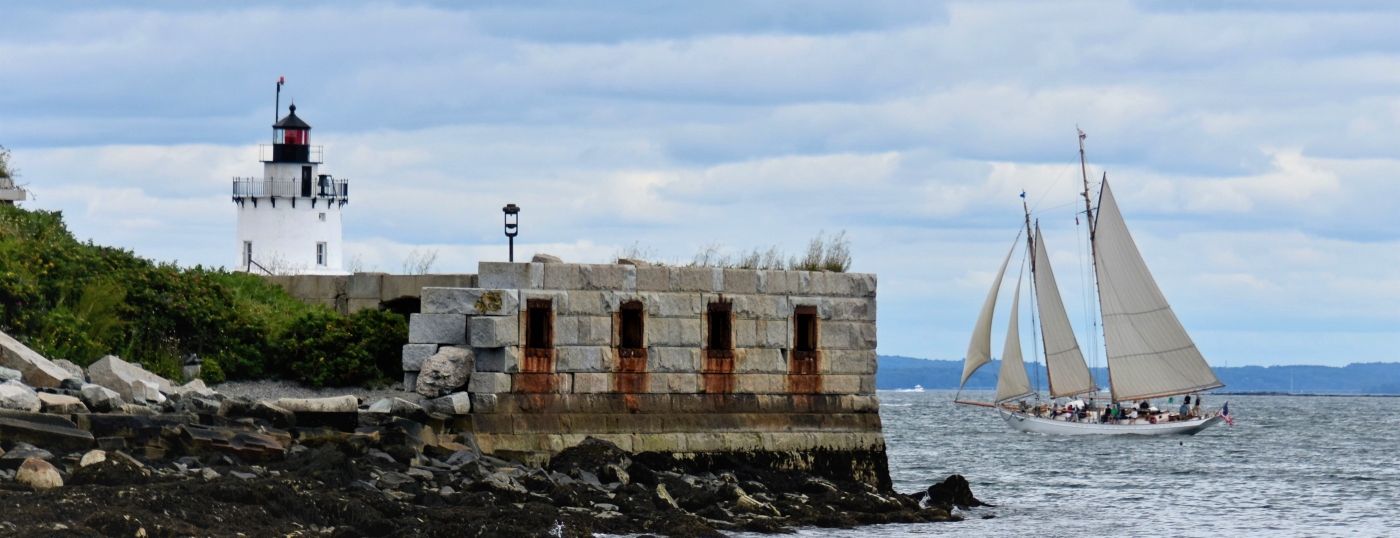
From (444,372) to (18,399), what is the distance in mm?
4317

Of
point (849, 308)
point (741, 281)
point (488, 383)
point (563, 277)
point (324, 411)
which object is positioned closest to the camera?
point (324, 411)

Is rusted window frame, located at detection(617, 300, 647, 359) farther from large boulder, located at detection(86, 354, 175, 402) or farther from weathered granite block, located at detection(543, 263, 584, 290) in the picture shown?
large boulder, located at detection(86, 354, 175, 402)

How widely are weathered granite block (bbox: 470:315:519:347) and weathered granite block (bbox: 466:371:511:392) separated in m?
0.33

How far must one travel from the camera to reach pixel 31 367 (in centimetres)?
1741

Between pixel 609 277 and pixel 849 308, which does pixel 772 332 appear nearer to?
pixel 849 308

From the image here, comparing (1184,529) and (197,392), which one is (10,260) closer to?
(197,392)

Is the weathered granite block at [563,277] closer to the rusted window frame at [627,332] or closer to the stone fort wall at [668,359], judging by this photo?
the stone fort wall at [668,359]

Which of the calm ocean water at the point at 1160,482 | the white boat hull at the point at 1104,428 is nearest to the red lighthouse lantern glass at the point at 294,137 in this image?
the calm ocean water at the point at 1160,482

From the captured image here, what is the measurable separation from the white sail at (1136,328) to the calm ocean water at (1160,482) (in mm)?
2133

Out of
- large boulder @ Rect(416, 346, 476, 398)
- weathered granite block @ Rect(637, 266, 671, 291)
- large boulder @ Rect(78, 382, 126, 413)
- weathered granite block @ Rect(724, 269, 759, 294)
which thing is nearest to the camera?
large boulder @ Rect(78, 382, 126, 413)

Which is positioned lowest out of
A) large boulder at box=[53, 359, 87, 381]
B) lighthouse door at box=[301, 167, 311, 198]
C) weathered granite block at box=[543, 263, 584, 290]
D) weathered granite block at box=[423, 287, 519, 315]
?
large boulder at box=[53, 359, 87, 381]

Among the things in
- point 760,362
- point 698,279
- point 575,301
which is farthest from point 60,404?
point 760,362

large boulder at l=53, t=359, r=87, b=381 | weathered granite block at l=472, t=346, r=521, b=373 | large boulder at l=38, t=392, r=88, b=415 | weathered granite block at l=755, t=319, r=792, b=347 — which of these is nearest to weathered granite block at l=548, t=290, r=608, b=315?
weathered granite block at l=472, t=346, r=521, b=373

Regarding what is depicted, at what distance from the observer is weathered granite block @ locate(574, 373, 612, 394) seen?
61.8 feet
